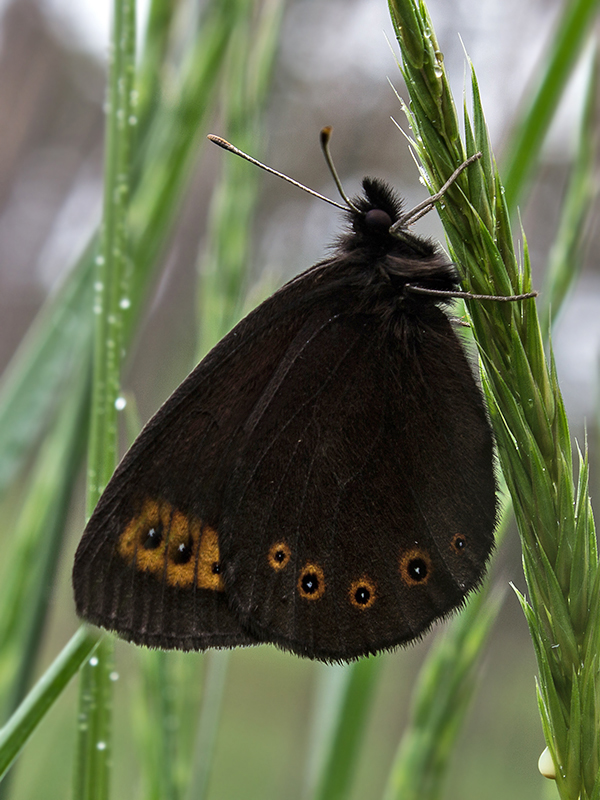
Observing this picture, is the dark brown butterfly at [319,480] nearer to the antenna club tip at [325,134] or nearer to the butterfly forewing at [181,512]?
the butterfly forewing at [181,512]

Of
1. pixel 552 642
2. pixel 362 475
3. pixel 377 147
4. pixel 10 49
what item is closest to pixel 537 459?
pixel 552 642

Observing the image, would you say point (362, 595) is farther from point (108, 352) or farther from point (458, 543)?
point (108, 352)

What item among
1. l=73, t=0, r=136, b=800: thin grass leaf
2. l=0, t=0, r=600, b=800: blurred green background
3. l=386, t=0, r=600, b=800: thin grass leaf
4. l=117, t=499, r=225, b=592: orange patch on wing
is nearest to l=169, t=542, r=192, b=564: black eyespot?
l=117, t=499, r=225, b=592: orange patch on wing

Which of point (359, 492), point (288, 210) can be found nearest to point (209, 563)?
point (359, 492)

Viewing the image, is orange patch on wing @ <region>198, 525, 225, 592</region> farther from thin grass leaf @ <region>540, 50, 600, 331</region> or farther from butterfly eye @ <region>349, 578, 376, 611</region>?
thin grass leaf @ <region>540, 50, 600, 331</region>

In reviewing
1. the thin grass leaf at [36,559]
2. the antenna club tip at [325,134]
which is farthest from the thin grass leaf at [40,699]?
the antenna club tip at [325,134]
